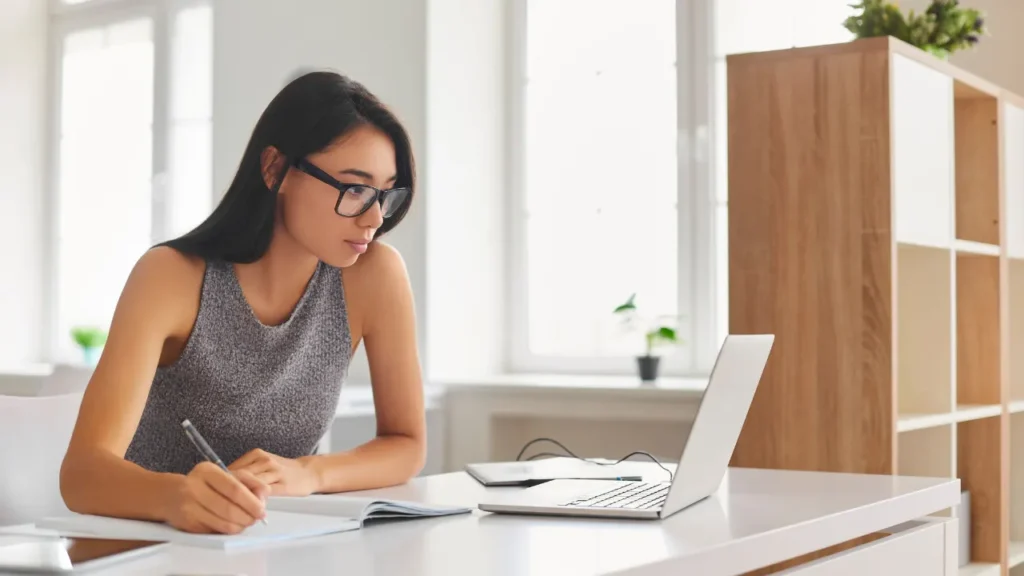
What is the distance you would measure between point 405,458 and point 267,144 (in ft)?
1.76

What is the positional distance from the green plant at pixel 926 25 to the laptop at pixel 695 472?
165 centimetres

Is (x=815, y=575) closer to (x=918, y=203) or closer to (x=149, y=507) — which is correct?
(x=149, y=507)

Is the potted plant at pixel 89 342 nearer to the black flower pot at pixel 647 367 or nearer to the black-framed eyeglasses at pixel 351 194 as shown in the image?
the black flower pot at pixel 647 367

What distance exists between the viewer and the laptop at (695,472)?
4.65 feet

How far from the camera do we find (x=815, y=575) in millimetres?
1404

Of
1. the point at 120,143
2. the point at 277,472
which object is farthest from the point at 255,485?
the point at 120,143

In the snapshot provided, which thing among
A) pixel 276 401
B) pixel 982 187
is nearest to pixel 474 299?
pixel 982 187

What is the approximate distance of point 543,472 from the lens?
1856mm

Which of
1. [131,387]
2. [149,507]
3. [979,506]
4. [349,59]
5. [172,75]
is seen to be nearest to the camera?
[149,507]

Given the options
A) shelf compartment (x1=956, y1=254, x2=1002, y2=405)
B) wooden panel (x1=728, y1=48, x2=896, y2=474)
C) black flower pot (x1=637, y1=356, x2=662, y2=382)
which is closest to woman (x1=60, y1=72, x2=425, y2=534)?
wooden panel (x1=728, y1=48, x2=896, y2=474)

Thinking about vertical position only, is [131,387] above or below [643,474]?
above

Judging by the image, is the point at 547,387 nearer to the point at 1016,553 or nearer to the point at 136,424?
the point at 1016,553

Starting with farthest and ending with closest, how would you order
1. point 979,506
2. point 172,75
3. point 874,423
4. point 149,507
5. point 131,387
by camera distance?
point 172,75 < point 979,506 < point 874,423 < point 131,387 < point 149,507

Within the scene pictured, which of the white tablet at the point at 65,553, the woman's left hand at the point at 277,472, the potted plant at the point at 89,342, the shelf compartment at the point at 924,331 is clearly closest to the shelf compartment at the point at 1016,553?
the shelf compartment at the point at 924,331
